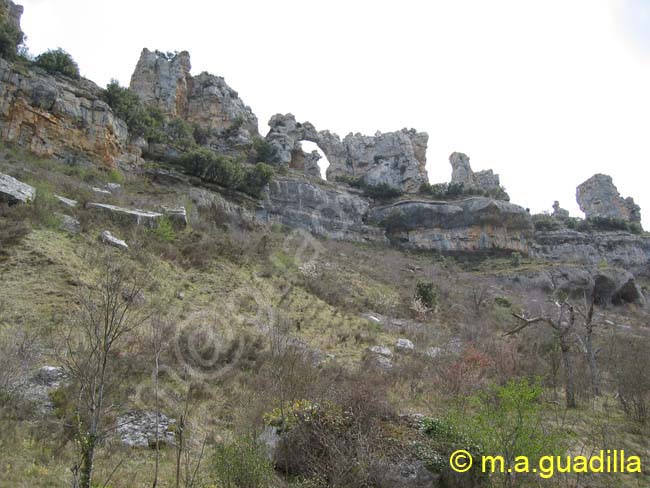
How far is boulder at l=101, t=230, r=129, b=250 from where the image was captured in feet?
45.3

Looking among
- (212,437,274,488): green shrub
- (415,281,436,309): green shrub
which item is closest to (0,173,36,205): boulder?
(212,437,274,488): green shrub

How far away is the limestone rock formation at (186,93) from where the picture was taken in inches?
1746

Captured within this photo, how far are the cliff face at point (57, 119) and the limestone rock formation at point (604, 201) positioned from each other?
58.5 metres

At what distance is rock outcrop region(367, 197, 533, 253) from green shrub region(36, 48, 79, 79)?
94.2 ft

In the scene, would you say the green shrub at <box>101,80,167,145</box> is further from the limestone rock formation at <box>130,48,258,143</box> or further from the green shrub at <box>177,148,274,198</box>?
the limestone rock formation at <box>130,48,258,143</box>

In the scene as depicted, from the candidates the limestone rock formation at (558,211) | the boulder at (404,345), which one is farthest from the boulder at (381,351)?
the limestone rock formation at (558,211)

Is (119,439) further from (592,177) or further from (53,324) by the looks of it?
(592,177)

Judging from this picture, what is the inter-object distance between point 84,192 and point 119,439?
583 inches

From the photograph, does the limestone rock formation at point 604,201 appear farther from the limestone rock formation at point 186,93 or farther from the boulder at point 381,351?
the boulder at point 381,351

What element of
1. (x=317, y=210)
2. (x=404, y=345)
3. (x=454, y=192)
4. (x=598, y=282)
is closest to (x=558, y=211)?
(x=454, y=192)

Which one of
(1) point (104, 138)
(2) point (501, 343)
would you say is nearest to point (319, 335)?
(2) point (501, 343)

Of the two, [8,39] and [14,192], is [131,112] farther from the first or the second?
[14,192]

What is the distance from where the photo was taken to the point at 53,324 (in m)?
8.52

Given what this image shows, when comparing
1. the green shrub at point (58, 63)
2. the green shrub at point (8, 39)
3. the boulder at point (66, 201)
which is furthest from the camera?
the green shrub at point (58, 63)
